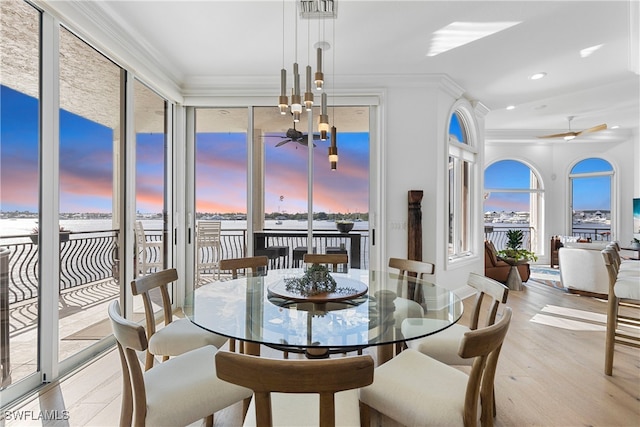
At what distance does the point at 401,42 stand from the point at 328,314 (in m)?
2.78

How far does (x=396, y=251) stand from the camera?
12.7 ft

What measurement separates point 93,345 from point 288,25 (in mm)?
3264

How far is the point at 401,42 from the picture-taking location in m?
3.07

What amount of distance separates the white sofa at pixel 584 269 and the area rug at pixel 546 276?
437 mm

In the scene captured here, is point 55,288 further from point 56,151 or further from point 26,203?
point 56,151

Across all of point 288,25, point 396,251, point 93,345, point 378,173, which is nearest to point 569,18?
point 378,173

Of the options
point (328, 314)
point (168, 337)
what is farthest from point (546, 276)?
point (168, 337)

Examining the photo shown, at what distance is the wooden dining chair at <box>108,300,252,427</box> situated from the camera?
1158 mm

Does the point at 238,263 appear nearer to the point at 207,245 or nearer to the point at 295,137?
the point at 207,245

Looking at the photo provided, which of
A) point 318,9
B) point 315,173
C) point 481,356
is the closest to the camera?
point 481,356

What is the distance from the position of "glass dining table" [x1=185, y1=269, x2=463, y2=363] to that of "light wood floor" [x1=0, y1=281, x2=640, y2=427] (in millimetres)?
352

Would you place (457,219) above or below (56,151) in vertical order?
below

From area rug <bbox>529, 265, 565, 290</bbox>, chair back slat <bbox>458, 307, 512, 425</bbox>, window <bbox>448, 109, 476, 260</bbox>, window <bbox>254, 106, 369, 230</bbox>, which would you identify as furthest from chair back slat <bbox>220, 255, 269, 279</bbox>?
area rug <bbox>529, 265, 565, 290</bbox>

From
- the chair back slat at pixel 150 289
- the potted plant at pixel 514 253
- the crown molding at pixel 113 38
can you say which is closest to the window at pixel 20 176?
the crown molding at pixel 113 38
